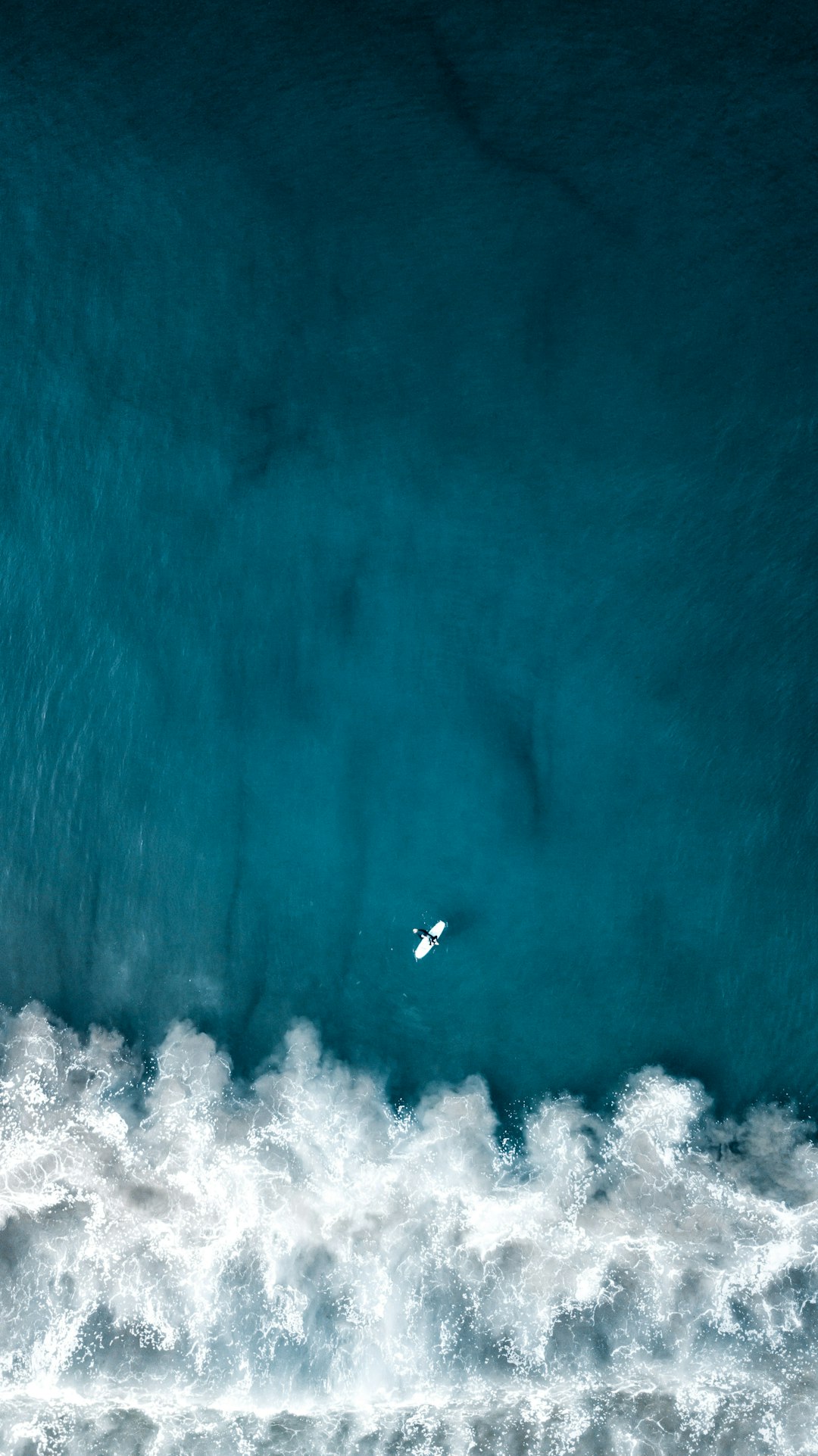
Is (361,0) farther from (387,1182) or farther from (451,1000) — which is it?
(387,1182)

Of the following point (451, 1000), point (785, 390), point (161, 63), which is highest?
point (161, 63)

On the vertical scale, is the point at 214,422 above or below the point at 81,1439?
above

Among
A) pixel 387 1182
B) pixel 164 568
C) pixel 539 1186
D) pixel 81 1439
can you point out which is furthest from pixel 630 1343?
pixel 164 568

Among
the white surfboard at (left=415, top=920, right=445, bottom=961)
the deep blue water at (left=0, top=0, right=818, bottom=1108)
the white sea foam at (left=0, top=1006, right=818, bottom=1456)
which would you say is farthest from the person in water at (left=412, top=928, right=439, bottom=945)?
the white sea foam at (left=0, top=1006, right=818, bottom=1456)

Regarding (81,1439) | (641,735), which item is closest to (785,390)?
(641,735)

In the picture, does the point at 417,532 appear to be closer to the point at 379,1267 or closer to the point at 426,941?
the point at 426,941

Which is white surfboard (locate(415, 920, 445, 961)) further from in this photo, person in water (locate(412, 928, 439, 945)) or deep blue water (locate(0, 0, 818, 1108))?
deep blue water (locate(0, 0, 818, 1108))

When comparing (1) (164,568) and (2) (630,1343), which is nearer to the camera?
(2) (630,1343)
